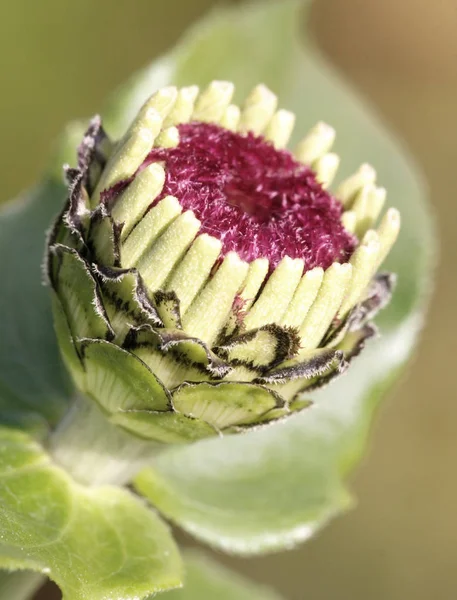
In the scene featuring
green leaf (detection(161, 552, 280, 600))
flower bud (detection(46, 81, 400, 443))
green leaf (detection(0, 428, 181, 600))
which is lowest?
green leaf (detection(161, 552, 280, 600))

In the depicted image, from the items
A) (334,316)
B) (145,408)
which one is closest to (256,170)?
(334,316)

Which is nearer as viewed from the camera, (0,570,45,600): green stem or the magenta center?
the magenta center

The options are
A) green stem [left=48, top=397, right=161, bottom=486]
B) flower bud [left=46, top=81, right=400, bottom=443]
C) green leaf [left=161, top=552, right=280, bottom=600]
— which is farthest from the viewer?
green leaf [left=161, top=552, right=280, bottom=600]

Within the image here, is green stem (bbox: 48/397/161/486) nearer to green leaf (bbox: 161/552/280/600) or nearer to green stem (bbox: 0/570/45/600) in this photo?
green stem (bbox: 0/570/45/600)

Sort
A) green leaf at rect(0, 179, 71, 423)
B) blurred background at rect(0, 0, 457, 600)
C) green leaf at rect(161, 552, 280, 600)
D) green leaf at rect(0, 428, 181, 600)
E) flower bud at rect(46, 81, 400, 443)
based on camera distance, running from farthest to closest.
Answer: blurred background at rect(0, 0, 457, 600) → green leaf at rect(161, 552, 280, 600) → green leaf at rect(0, 179, 71, 423) → green leaf at rect(0, 428, 181, 600) → flower bud at rect(46, 81, 400, 443)

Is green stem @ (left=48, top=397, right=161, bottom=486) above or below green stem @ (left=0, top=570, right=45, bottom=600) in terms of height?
above

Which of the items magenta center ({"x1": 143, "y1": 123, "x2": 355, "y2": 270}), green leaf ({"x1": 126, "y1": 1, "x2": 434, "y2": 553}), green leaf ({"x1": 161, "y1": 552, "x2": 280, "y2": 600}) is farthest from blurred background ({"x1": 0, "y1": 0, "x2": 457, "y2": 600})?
magenta center ({"x1": 143, "y1": 123, "x2": 355, "y2": 270})
